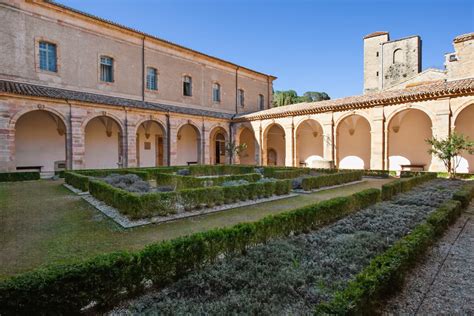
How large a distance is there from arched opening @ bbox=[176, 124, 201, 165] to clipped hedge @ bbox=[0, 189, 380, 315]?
19292 mm

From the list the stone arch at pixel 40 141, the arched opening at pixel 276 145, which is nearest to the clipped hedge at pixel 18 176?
the stone arch at pixel 40 141

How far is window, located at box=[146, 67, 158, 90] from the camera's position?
20.9 m

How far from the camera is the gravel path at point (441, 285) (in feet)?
9.36

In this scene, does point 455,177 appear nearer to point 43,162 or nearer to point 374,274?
point 374,274

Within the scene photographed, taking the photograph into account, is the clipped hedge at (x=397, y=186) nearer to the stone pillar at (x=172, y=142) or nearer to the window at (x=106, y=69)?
the stone pillar at (x=172, y=142)

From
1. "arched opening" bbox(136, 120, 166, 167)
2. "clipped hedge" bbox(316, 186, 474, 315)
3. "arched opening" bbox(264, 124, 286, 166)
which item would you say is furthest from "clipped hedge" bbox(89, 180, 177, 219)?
"arched opening" bbox(264, 124, 286, 166)

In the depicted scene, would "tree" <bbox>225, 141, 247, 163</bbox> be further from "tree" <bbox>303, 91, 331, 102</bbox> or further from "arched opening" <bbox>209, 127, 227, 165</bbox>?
"tree" <bbox>303, 91, 331, 102</bbox>

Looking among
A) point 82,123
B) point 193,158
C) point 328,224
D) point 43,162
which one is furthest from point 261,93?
point 328,224

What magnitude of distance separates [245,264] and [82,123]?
15279mm

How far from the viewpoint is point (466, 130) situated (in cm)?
1606

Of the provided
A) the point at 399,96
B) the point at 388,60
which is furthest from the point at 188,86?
the point at 388,60

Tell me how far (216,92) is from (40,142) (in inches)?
580

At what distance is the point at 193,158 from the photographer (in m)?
24.2

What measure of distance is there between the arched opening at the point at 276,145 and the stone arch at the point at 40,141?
1709cm
